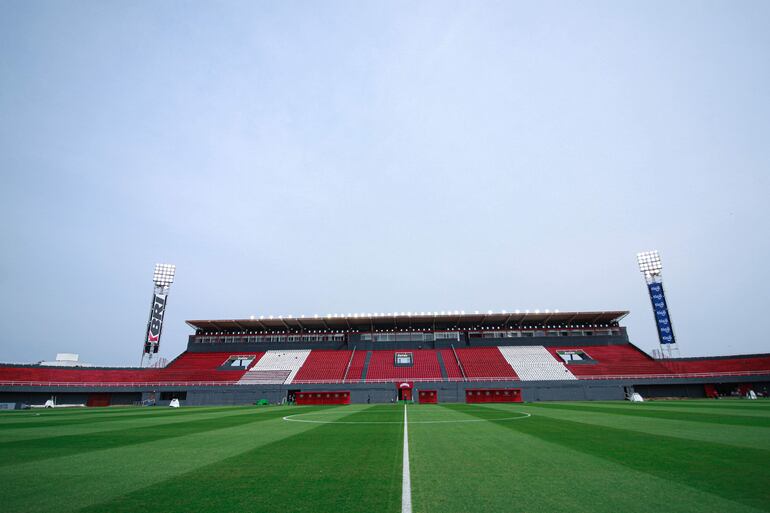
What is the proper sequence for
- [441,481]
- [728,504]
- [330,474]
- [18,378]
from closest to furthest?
[728,504] → [441,481] → [330,474] → [18,378]

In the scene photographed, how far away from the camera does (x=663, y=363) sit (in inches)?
1887

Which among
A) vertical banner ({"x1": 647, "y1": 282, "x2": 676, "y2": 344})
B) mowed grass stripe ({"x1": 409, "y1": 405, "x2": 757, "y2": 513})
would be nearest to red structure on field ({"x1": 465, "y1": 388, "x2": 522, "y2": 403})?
vertical banner ({"x1": 647, "y1": 282, "x2": 676, "y2": 344})

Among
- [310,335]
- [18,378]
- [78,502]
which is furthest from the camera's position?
[310,335]

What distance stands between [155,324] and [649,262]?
66300 millimetres

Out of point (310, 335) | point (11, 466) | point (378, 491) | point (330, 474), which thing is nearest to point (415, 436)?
point (330, 474)

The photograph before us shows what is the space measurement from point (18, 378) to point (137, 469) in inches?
1985

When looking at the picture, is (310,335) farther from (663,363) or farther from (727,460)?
(727,460)

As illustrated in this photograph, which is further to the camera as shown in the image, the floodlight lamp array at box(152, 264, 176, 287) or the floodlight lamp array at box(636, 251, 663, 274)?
the floodlight lamp array at box(152, 264, 176, 287)

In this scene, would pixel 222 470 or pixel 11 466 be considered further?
pixel 11 466

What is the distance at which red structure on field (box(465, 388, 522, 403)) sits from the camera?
38.0 meters

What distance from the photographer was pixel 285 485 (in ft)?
18.9

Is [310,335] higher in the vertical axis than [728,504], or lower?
higher

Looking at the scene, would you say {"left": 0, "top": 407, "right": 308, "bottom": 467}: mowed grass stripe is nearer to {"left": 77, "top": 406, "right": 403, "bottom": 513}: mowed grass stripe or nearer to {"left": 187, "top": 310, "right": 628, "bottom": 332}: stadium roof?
{"left": 77, "top": 406, "right": 403, "bottom": 513}: mowed grass stripe

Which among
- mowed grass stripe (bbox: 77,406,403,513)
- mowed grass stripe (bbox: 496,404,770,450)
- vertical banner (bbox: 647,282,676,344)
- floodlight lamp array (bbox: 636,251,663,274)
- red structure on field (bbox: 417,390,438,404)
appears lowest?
red structure on field (bbox: 417,390,438,404)
